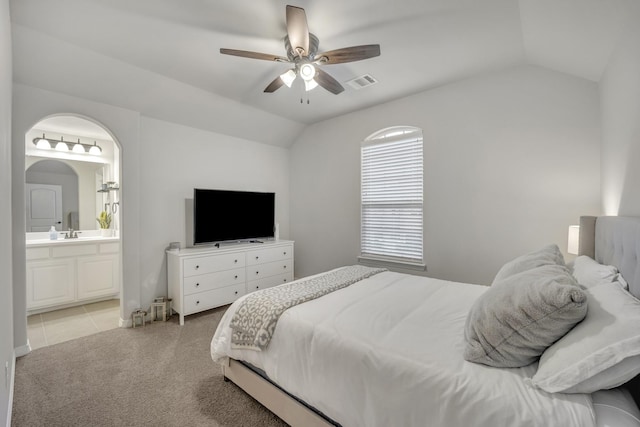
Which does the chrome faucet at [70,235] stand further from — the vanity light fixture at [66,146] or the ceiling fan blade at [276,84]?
the ceiling fan blade at [276,84]

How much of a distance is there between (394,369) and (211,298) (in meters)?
2.71

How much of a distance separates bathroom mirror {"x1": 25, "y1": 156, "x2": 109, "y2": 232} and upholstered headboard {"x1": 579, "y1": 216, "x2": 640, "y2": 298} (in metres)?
5.83

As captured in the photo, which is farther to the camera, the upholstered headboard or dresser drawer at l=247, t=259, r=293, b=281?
dresser drawer at l=247, t=259, r=293, b=281

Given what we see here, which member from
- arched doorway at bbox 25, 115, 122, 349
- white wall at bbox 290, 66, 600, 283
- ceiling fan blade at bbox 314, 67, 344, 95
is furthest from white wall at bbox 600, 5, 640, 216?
arched doorway at bbox 25, 115, 122, 349

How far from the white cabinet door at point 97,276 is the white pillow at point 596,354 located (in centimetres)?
477

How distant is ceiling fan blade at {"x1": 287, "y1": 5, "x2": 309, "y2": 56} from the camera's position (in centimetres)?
165

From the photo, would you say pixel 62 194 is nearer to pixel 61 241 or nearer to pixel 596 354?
pixel 61 241

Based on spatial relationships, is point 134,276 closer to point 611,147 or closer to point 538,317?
point 538,317

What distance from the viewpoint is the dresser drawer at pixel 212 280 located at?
122 inches

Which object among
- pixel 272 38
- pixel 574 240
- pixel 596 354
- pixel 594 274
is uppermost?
pixel 272 38

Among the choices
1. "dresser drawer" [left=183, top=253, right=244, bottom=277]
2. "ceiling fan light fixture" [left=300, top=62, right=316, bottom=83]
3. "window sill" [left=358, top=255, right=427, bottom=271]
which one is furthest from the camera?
"window sill" [left=358, top=255, right=427, bottom=271]

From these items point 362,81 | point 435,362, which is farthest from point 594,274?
point 362,81

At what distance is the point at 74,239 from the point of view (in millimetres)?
3744

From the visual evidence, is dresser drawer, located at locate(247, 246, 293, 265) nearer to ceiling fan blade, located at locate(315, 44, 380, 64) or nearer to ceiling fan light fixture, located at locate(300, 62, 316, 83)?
ceiling fan light fixture, located at locate(300, 62, 316, 83)
